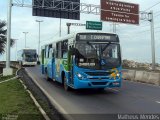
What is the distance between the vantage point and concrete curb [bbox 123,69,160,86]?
23.8 m

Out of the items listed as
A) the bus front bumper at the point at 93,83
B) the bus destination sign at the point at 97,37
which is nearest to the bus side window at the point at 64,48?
the bus destination sign at the point at 97,37

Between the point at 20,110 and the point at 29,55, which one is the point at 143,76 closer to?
the point at 20,110

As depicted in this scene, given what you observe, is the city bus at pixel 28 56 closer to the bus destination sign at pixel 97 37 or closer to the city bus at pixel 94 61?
the city bus at pixel 94 61

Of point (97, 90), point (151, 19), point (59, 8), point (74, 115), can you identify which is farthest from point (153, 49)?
point (74, 115)

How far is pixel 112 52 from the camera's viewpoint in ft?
54.0

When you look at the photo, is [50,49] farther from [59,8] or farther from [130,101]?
[59,8]

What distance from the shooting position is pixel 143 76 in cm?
2589

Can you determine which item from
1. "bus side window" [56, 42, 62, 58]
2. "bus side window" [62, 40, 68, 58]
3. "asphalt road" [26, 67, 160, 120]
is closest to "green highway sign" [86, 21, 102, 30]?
"bus side window" [56, 42, 62, 58]

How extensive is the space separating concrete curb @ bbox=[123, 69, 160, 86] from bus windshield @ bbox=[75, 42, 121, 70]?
315 inches

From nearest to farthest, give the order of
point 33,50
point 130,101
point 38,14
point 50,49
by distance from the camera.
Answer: point 130,101, point 50,49, point 38,14, point 33,50

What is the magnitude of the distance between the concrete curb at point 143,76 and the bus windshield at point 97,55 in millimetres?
8004

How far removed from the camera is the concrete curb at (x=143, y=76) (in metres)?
23.8

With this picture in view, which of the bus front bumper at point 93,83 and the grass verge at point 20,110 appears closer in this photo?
the grass verge at point 20,110

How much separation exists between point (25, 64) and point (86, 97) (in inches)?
1846
